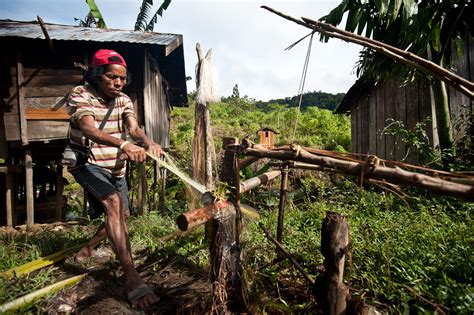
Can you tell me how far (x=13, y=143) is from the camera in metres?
7.11

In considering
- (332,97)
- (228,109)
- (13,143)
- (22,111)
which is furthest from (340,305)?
(332,97)

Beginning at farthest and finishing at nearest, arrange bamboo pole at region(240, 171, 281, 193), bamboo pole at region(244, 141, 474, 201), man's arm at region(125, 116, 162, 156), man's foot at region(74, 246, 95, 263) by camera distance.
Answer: man's foot at region(74, 246, 95, 263)
man's arm at region(125, 116, 162, 156)
bamboo pole at region(240, 171, 281, 193)
bamboo pole at region(244, 141, 474, 201)

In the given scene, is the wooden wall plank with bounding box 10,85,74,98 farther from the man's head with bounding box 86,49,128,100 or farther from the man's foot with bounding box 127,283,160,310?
the man's foot with bounding box 127,283,160,310

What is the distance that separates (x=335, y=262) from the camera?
1985mm

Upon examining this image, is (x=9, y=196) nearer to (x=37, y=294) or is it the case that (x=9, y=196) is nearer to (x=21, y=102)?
(x=21, y=102)

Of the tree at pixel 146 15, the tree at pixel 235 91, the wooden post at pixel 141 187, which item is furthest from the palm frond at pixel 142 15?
the tree at pixel 235 91

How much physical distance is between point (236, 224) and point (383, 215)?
2925mm

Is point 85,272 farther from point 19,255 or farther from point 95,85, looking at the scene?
point 95,85

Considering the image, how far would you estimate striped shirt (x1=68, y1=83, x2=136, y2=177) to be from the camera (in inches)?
122

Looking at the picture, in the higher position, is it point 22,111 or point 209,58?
point 209,58

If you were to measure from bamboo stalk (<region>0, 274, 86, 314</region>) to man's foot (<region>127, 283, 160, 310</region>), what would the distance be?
0.82m

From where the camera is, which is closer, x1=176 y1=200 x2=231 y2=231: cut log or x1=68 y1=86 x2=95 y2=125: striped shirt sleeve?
x1=176 y1=200 x2=231 y2=231: cut log

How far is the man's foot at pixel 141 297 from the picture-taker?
2.62 m

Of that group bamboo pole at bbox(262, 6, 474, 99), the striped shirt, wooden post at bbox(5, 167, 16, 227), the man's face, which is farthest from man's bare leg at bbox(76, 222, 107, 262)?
→ wooden post at bbox(5, 167, 16, 227)
